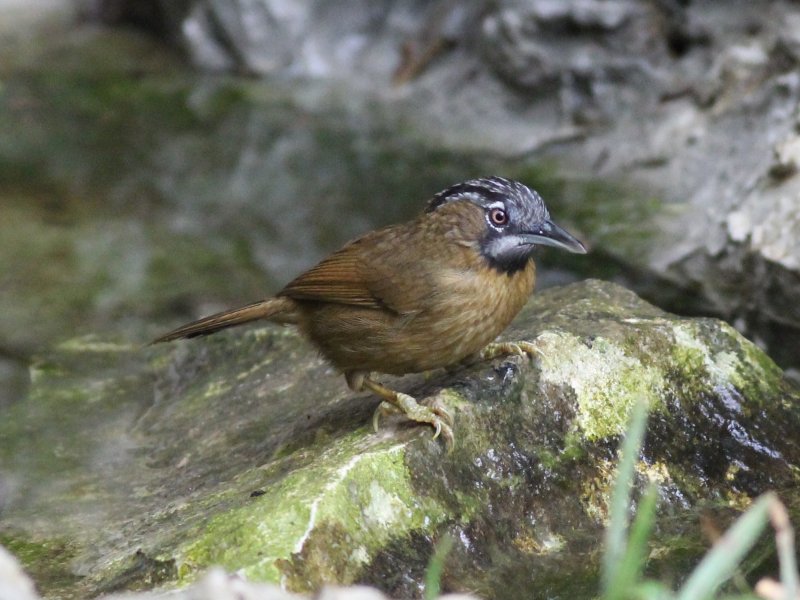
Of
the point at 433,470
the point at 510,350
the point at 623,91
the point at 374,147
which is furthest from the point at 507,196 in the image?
the point at 374,147

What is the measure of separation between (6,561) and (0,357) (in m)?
3.99

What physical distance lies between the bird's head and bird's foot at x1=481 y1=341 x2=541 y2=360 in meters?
0.29

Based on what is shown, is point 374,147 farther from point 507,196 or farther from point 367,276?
point 507,196

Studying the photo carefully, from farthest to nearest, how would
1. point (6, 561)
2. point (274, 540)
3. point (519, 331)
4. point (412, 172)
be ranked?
1. point (412, 172)
2. point (519, 331)
3. point (274, 540)
4. point (6, 561)

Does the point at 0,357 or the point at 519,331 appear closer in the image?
the point at 519,331

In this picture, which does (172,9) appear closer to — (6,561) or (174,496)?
(174,496)

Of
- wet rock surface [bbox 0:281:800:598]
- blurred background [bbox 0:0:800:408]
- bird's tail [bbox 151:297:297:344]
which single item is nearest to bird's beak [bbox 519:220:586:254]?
wet rock surface [bbox 0:281:800:598]

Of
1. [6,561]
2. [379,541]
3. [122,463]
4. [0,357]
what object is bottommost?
[0,357]

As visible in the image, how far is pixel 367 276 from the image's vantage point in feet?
14.7

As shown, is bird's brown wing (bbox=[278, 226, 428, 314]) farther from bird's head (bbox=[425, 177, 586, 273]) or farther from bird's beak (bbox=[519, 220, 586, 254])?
bird's beak (bbox=[519, 220, 586, 254])

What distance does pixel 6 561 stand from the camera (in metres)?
2.62

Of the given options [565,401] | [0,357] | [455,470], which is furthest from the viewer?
[0,357]

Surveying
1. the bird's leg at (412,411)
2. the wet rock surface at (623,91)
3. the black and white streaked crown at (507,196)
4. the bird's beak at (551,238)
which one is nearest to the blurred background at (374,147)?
the wet rock surface at (623,91)

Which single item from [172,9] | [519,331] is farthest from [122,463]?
[172,9]
